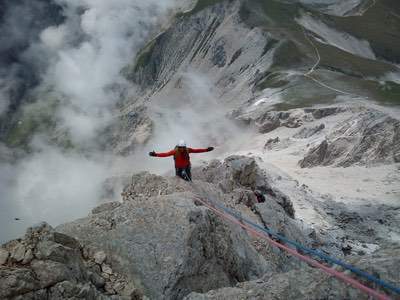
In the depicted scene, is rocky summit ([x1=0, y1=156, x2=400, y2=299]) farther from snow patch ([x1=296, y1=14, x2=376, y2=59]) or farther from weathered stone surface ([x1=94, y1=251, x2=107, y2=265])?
snow patch ([x1=296, y1=14, x2=376, y2=59])

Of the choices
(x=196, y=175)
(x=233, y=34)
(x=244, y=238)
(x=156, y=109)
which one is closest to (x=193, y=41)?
(x=233, y=34)

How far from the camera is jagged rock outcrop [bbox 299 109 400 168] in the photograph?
30.4 m

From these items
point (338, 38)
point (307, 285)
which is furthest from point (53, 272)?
point (338, 38)

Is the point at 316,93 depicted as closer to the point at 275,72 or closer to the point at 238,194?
the point at 275,72

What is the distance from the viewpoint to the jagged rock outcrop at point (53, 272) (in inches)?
276

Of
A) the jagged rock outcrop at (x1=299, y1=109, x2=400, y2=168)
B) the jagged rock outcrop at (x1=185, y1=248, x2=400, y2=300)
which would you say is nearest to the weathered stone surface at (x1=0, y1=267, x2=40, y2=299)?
the jagged rock outcrop at (x1=185, y1=248, x2=400, y2=300)

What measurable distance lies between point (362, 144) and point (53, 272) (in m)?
28.4

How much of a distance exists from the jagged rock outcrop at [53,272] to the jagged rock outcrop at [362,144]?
2519cm

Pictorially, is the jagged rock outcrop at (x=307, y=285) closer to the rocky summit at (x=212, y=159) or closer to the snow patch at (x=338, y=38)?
the rocky summit at (x=212, y=159)

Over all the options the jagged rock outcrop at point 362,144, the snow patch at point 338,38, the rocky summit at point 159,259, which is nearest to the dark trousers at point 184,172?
the rocky summit at point 159,259

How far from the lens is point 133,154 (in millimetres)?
92875

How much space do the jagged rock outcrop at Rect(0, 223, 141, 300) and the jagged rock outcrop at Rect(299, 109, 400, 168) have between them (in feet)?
82.6

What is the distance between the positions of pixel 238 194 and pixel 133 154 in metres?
76.5

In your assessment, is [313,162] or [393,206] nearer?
[393,206]
